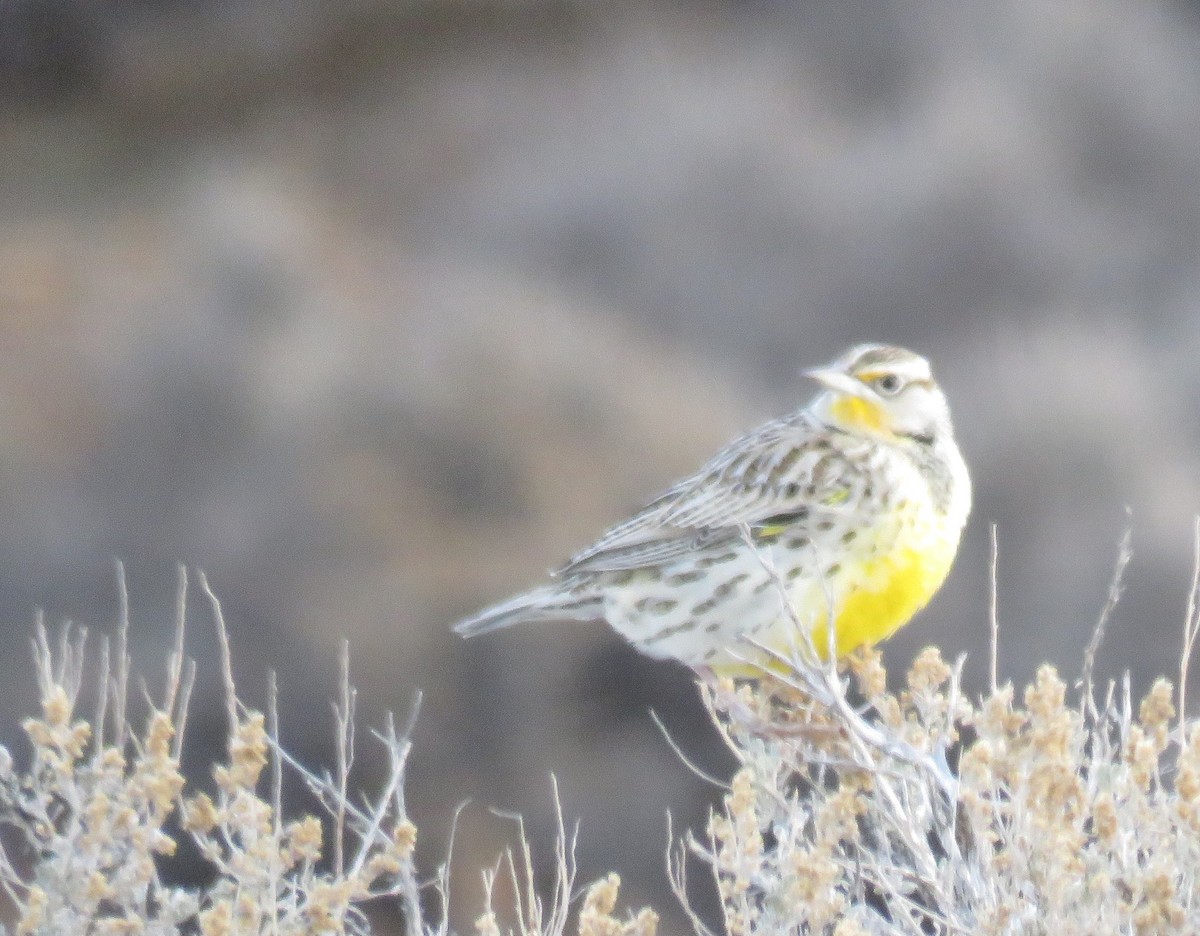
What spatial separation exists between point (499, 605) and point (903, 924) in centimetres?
181

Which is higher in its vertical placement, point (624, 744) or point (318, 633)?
point (318, 633)

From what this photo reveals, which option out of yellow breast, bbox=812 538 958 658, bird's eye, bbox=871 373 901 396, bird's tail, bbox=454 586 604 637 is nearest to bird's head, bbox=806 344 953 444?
bird's eye, bbox=871 373 901 396

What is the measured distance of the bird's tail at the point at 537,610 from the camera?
16.3ft

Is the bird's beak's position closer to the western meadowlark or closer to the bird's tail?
the western meadowlark

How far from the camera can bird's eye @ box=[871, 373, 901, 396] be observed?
468 cm

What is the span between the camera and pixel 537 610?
5008 millimetres

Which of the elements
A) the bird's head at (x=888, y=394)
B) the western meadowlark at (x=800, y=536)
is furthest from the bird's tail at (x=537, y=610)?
the bird's head at (x=888, y=394)

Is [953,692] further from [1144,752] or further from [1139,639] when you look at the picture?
[1139,639]

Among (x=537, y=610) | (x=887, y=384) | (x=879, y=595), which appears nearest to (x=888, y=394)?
(x=887, y=384)

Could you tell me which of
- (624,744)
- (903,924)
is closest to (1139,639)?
(624,744)

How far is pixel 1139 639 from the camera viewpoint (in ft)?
35.7

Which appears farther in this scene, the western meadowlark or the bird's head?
the bird's head

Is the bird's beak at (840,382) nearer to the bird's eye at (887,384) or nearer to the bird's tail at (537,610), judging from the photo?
the bird's eye at (887,384)

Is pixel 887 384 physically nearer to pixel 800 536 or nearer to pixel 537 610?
pixel 800 536
